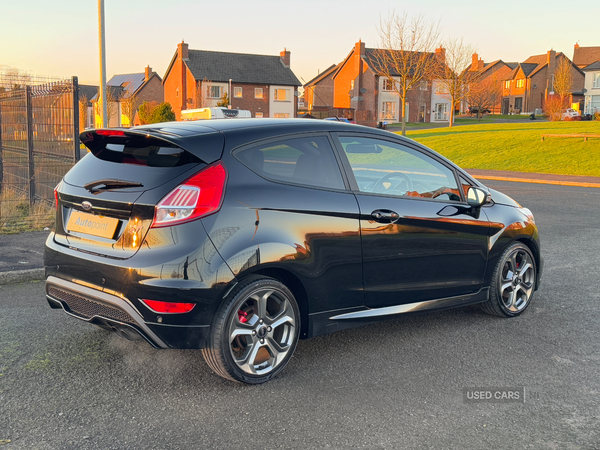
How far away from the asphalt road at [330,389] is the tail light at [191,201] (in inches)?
43.5

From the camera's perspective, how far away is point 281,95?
252ft

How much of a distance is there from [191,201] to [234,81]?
71.8 metres

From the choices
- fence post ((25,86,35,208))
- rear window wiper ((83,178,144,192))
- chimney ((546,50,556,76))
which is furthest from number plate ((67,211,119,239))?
chimney ((546,50,556,76))

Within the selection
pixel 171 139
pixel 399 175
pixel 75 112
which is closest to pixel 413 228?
pixel 399 175

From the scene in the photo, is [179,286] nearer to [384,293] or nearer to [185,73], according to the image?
[384,293]

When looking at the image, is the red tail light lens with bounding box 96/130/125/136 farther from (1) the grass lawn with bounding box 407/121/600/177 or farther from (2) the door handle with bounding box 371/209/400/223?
(1) the grass lawn with bounding box 407/121/600/177

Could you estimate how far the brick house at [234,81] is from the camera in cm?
7219

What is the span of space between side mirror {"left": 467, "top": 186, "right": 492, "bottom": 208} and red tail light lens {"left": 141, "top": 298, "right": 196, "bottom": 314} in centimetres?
259

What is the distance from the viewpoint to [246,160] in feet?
13.2

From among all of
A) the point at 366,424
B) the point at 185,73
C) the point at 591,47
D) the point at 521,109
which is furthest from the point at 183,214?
the point at 591,47

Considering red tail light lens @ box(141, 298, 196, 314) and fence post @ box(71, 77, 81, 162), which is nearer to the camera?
red tail light lens @ box(141, 298, 196, 314)

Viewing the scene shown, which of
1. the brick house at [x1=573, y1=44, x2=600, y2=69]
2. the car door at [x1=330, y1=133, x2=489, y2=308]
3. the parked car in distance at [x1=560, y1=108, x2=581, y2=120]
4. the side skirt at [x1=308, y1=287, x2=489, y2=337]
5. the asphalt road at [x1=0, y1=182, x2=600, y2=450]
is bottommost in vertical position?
the asphalt road at [x1=0, y1=182, x2=600, y2=450]

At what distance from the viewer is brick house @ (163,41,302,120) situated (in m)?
72.2

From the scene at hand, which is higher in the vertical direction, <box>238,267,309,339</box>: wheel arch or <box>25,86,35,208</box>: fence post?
<box>25,86,35,208</box>: fence post
